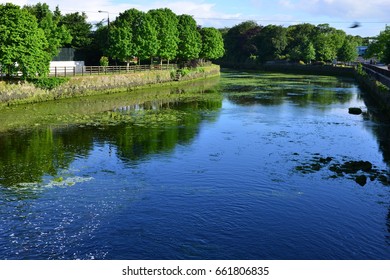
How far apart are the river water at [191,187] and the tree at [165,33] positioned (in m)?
38.3

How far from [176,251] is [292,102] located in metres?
38.0

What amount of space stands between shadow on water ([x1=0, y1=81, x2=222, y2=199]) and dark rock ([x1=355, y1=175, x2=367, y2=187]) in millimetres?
10590

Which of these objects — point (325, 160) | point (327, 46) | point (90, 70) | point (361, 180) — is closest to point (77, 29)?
point (90, 70)

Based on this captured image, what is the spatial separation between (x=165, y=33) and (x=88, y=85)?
25.7 m

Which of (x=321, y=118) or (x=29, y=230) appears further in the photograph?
(x=321, y=118)

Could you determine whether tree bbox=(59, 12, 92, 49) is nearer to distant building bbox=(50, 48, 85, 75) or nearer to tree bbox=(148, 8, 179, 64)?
distant building bbox=(50, 48, 85, 75)

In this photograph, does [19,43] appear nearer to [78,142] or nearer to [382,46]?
[78,142]

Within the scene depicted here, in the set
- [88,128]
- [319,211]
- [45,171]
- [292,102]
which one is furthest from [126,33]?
[319,211]

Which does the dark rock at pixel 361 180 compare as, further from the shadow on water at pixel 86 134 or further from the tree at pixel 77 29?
the tree at pixel 77 29

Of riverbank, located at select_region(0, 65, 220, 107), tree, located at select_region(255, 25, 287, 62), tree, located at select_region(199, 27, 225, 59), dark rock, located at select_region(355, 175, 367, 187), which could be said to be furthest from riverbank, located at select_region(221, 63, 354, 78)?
dark rock, located at select_region(355, 175, 367, 187)

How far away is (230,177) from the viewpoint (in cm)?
2098

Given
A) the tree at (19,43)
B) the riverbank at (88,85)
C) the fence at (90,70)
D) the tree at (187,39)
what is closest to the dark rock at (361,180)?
the riverbank at (88,85)

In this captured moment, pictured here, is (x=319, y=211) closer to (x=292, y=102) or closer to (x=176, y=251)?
(x=176, y=251)

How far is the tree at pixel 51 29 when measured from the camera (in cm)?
5153
